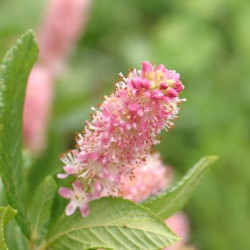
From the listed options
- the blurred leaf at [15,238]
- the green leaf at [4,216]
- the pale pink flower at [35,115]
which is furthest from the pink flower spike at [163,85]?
the pale pink flower at [35,115]

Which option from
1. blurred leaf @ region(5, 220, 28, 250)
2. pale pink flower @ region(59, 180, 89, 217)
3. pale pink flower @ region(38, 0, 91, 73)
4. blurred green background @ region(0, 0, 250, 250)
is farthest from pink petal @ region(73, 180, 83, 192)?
pale pink flower @ region(38, 0, 91, 73)

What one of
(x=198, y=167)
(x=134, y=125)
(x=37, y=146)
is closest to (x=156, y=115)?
(x=134, y=125)

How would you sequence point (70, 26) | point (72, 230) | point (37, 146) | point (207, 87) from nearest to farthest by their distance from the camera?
point (72, 230), point (37, 146), point (70, 26), point (207, 87)

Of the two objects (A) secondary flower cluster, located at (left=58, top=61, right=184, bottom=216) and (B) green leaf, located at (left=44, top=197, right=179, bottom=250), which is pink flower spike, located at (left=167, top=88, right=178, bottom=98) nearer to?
(A) secondary flower cluster, located at (left=58, top=61, right=184, bottom=216)

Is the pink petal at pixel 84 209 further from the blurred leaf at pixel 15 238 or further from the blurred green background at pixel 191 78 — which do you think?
the blurred green background at pixel 191 78

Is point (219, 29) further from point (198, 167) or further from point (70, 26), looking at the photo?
point (198, 167)

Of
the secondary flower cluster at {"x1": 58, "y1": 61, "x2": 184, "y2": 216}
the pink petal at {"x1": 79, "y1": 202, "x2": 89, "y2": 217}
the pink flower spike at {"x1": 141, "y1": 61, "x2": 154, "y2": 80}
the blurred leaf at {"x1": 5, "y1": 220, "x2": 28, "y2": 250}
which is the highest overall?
the pink flower spike at {"x1": 141, "y1": 61, "x2": 154, "y2": 80}
